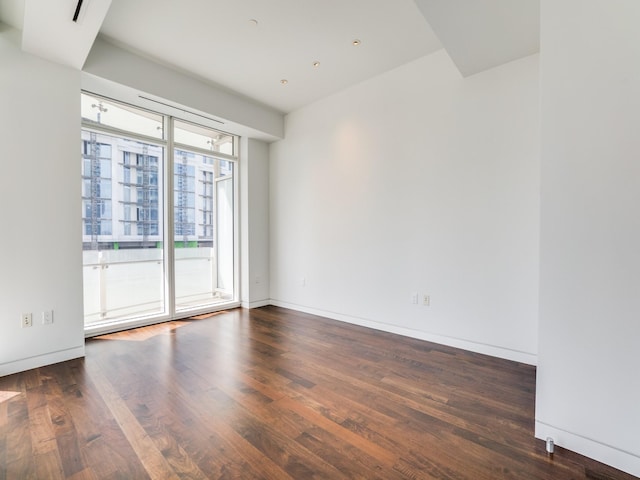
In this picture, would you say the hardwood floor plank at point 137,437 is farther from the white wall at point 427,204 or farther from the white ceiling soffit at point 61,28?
the white ceiling soffit at point 61,28

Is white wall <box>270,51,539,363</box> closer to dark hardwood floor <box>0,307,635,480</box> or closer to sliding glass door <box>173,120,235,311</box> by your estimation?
dark hardwood floor <box>0,307,635,480</box>

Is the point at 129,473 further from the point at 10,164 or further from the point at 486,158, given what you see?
the point at 486,158

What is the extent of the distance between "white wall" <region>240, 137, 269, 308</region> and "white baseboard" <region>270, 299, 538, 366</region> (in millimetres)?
984

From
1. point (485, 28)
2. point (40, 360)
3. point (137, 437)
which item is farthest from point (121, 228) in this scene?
point (485, 28)

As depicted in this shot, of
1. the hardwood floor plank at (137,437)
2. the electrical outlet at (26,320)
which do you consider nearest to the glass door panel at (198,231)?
the electrical outlet at (26,320)

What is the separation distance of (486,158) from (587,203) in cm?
152

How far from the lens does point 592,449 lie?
1558 millimetres

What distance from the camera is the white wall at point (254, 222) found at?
484 centimetres

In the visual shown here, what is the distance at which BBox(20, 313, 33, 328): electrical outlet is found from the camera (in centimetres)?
263

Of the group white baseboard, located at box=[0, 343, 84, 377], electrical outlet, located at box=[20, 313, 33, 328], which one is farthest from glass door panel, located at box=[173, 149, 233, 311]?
electrical outlet, located at box=[20, 313, 33, 328]

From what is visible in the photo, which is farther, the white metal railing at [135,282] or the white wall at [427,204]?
the white metal railing at [135,282]

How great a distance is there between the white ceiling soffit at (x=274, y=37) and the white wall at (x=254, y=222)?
123cm

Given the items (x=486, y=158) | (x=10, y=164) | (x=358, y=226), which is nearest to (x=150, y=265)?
(x=10, y=164)

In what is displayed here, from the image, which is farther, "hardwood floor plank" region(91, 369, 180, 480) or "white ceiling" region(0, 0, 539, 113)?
"white ceiling" region(0, 0, 539, 113)
